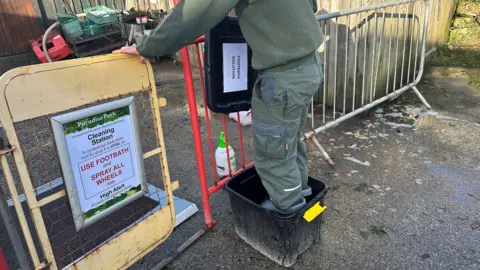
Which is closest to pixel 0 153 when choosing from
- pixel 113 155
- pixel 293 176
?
pixel 113 155

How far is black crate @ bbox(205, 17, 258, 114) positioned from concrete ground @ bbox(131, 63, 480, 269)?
3.28ft

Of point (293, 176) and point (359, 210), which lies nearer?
point (293, 176)

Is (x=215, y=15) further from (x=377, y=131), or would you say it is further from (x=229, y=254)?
(x=377, y=131)

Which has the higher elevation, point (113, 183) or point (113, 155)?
point (113, 155)

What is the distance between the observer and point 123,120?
1.91 metres

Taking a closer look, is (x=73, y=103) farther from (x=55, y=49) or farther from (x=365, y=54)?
(x=55, y=49)

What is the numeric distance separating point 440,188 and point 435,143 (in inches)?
38.4

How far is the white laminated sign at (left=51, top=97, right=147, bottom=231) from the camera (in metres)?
1.68

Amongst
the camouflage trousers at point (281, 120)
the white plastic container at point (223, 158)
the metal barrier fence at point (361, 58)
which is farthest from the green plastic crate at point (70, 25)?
the camouflage trousers at point (281, 120)

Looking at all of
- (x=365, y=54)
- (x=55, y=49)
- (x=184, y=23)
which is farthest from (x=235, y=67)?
(x=55, y=49)

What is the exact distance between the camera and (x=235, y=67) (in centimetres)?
248

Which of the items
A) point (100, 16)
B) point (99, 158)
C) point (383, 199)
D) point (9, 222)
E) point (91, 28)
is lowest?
point (383, 199)

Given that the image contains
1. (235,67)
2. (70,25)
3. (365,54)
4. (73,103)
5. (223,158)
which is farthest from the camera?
(70,25)

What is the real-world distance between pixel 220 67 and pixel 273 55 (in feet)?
1.75
